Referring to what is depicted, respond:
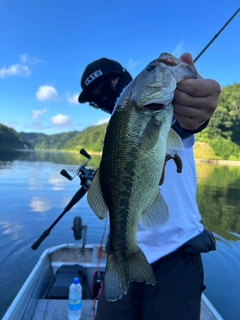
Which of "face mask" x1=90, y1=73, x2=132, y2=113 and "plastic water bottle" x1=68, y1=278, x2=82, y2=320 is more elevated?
"face mask" x1=90, y1=73, x2=132, y2=113

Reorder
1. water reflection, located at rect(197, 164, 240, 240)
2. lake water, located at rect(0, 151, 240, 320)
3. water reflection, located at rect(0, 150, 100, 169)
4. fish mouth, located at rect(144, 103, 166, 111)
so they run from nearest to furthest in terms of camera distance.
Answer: fish mouth, located at rect(144, 103, 166, 111), lake water, located at rect(0, 151, 240, 320), water reflection, located at rect(197, 164, 240, 240), water reflection, located at rect(0, 150, 100, 169)

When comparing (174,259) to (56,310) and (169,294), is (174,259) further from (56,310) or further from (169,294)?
(56,310)

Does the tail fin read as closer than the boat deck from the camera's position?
Yes

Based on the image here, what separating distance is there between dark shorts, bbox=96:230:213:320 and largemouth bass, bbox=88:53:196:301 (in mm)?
588

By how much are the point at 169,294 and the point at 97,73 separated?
2.29 m

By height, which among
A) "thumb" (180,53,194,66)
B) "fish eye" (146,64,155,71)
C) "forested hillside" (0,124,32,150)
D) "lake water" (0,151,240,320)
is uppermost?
"forested hillside" (0,124,32,150)

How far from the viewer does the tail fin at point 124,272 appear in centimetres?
154

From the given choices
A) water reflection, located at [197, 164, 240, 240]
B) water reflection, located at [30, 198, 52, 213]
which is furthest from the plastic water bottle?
water reflection, located at [30, 198, 52, 213]

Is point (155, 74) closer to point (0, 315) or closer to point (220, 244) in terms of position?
point (0, 315)

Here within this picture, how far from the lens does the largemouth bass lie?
1405 mm

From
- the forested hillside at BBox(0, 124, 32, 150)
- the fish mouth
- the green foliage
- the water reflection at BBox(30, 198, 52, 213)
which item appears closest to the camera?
the fish mouth

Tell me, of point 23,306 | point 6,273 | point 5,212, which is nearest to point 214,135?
point 5,212

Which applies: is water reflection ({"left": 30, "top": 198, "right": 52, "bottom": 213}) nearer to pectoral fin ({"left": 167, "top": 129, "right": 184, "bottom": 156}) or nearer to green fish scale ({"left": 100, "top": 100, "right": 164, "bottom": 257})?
green fish scale ({"left": 100, "top": 100, "right": 164, "bottom": 257})

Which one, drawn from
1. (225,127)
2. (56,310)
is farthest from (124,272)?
(225,127)
